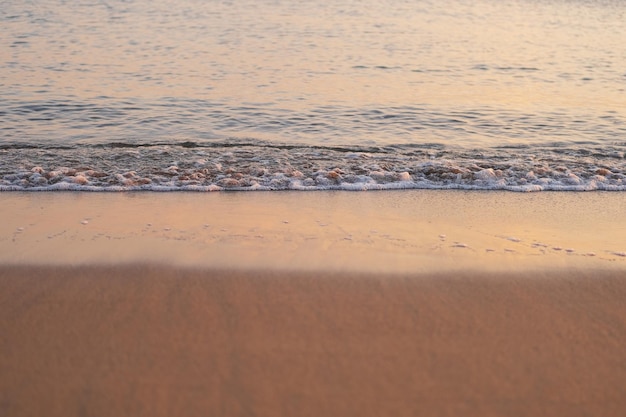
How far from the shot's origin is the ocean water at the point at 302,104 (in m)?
6.36

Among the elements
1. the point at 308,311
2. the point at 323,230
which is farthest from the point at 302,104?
the point at 308,311

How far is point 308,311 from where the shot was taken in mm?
3613

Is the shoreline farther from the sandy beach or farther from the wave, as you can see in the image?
the wave

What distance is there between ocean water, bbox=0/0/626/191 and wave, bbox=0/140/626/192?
2 centimetres

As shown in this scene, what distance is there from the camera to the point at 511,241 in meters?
4.67

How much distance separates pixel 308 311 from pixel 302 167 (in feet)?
9.89

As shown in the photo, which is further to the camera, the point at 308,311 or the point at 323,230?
the point at 323,230

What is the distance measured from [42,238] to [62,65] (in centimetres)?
738

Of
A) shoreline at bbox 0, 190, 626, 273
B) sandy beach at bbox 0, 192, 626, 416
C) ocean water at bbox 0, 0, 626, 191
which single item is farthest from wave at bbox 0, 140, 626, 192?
sandy beach at bbox 0, 192, 626, 416

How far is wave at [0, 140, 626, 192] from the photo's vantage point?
5.98 meters

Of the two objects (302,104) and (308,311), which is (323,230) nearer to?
(308,311)

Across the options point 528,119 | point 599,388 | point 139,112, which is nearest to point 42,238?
point 599,388

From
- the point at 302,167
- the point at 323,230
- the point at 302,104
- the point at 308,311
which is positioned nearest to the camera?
the point at 308,311

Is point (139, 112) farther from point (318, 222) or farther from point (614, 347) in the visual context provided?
point (614, 347)
